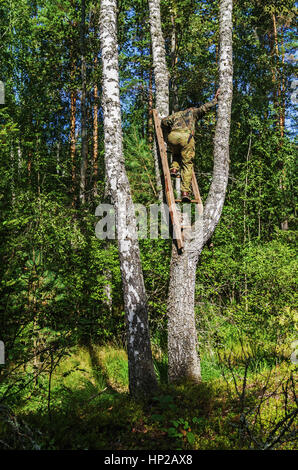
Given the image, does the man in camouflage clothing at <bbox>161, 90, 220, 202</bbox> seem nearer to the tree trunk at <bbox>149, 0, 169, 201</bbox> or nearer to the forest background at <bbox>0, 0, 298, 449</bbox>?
the tree trunk at <bbox>149, 0, 169, 201</bbox>

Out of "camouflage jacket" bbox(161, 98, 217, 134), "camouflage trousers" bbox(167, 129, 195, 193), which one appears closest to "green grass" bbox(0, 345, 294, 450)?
"camouflage trousers" bbox(167, 129, 195, 193)

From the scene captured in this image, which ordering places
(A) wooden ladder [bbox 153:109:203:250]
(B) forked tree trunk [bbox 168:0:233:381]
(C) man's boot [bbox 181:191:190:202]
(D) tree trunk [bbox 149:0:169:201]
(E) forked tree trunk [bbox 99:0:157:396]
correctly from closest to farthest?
1. (E) forked tree trunk [bbox 99:0:157:396]
2. (B) forked tree trunk [bbox 168:0:233:381]
3. (A) wooden ladder [bbox 153:109:203:250]
4. (C) man's boot [bbox 181:191:190:202]
5. (D) tree trunk [bbox 149:0:169:201]

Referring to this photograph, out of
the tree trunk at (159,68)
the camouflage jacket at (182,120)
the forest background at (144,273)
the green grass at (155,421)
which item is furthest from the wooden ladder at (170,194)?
the green grass at (155,421)

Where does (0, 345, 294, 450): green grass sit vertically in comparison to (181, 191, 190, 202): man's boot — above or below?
below

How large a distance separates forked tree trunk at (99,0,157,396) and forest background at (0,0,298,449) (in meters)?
0.41

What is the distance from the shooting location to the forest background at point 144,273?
298cm

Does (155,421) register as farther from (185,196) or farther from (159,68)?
(159,68)

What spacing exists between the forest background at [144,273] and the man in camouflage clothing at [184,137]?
191cm

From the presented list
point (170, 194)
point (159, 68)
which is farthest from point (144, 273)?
point (159, 68)

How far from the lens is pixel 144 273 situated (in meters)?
6.71

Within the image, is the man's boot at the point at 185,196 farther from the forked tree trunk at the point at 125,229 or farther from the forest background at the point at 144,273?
the forest background at the point at 144,273

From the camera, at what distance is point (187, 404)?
3.55m

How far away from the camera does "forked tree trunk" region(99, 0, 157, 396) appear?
12.9 ft
